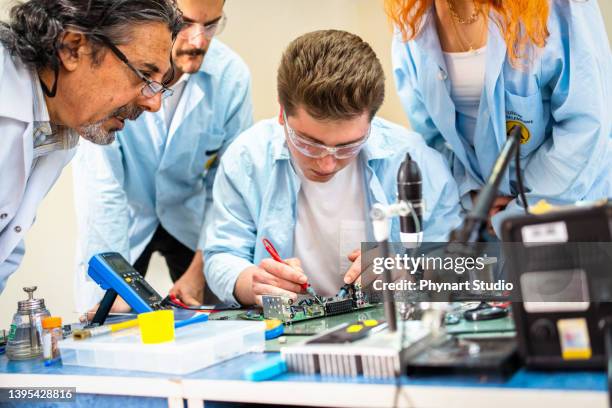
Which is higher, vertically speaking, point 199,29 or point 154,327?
point 199,29

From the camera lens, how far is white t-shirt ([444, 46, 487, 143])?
1.77 meters

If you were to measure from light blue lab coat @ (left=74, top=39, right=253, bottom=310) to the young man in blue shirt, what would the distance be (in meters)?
0.39

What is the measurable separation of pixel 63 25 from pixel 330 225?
885 mm

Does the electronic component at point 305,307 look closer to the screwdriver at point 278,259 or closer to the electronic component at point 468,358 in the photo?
the screwdriver at point 278,259

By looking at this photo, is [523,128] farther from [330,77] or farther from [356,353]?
[356,353]

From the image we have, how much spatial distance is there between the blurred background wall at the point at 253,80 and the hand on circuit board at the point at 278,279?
1.54 meters

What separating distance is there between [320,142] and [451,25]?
0.50 metres

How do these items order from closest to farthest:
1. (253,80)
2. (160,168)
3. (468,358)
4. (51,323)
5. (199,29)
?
(468,358) → (51,323) → (199,29) → (160,168) → (253,80)

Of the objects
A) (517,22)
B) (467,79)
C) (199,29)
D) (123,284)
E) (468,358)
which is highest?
(199,29)

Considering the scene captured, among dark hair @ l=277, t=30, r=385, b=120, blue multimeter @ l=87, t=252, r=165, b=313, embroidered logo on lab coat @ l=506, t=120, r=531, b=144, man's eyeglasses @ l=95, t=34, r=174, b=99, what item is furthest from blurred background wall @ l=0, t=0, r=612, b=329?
man's eyeglasses @ l=95, t=34, r=174, b=99

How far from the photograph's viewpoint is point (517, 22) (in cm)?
164

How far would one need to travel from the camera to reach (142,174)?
2.38 meters

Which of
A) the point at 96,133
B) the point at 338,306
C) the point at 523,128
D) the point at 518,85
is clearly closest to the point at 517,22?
the point at 518,85

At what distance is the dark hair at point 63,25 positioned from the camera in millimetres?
1469
